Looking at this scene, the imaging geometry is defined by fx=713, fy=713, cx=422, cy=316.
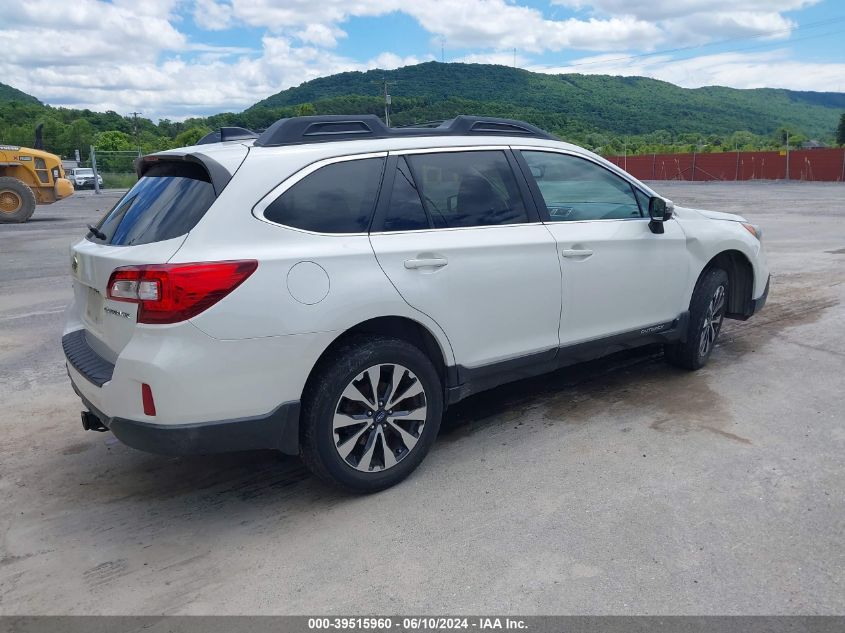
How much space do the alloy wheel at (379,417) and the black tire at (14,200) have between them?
18.5 m

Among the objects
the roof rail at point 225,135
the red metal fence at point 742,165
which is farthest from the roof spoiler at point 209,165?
the red metal fence at point 742,165

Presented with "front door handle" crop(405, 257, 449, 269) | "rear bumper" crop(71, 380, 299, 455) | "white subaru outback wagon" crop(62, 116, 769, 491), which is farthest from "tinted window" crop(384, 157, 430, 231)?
"rear bumper" crop(71, 380, 299, 455)

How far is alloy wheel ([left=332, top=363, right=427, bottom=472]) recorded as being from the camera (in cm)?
333

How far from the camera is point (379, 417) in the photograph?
3.43 metres

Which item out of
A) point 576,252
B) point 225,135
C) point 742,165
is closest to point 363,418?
point 576,252

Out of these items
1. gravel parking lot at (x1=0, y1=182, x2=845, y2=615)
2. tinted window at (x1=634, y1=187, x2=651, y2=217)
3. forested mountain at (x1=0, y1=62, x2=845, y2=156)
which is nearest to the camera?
gravel parking lot at (x1=0, y1=182, x2=845, y2=615)

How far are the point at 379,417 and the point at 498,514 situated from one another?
0.72 m

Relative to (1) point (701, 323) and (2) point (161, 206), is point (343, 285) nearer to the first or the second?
(2) point (161, 206)

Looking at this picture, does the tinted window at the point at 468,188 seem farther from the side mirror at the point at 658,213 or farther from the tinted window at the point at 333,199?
the side mirror at the point at 658,213

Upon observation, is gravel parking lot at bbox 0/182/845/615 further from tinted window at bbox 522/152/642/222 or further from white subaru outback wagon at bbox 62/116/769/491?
tinted window at bbox 522/152/642/222

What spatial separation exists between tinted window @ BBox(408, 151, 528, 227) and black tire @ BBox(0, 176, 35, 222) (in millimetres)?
18110

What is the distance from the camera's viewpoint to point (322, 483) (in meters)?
3.61

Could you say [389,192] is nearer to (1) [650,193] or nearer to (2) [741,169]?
(1) [650,193]

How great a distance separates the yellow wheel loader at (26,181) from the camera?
18.4 meters
